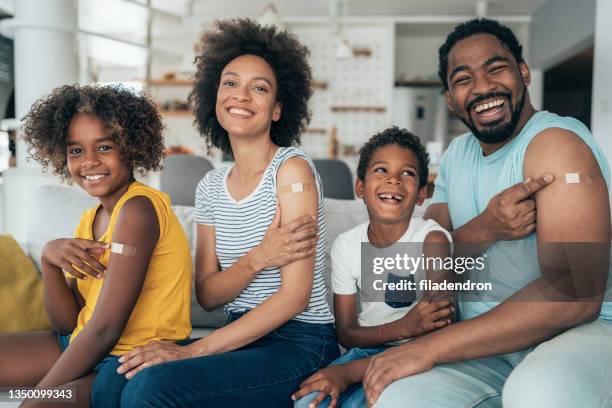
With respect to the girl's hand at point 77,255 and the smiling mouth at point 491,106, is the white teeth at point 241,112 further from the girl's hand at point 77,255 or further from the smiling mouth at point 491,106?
the smiling mouth at point 491,106

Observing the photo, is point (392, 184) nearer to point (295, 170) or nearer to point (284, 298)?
point (295, 170)

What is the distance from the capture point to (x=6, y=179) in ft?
9.25

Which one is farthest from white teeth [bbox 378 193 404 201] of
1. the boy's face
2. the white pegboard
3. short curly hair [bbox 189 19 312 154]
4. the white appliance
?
the white appliance

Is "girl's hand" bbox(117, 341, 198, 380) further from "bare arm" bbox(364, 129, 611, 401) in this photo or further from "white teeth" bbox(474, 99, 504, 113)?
"white teeth" bbox(474, 99, 504, 113)

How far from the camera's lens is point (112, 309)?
1.26m

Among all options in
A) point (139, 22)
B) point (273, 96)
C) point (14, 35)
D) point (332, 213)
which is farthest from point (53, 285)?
point (139, 22)

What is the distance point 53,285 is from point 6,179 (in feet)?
5.21

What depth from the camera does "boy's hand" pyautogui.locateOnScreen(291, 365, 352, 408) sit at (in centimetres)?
120

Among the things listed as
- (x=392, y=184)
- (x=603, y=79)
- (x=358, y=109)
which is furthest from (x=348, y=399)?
(x=358, y=109)

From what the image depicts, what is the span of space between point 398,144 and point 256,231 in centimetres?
46

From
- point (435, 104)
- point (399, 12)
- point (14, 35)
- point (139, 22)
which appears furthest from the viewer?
point (435, 104)

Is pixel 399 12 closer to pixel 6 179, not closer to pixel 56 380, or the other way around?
pixel 6 179

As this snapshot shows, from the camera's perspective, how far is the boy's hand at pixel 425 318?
130cm

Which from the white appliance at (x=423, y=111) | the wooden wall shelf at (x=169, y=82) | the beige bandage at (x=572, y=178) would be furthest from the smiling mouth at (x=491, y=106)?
the wooden wall shelf at (x=169, y=82)
